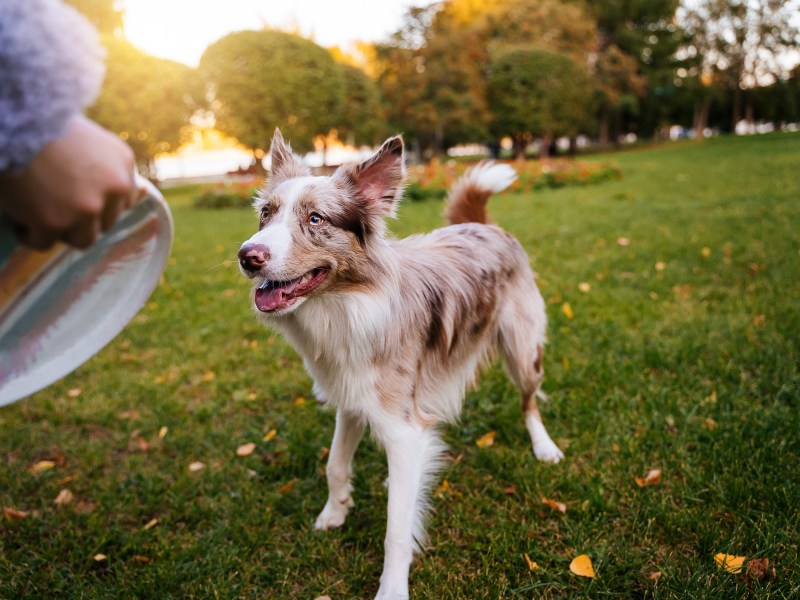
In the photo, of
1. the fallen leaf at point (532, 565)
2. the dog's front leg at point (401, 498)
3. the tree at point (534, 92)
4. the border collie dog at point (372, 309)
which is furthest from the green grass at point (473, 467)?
the tree at point (534, 92)

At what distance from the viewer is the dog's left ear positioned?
2354mm

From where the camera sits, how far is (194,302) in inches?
259

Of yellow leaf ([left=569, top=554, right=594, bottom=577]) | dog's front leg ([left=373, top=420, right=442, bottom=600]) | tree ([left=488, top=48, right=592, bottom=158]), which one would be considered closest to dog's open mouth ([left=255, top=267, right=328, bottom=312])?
dog's front leg ([left=373, top=420, right=442, bottom=600])

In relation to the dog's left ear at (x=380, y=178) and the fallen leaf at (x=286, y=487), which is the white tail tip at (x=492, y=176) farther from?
the fallen leaf at (x=286, y=487)

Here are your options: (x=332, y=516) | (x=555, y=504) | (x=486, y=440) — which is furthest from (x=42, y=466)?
(x=555, y=504)

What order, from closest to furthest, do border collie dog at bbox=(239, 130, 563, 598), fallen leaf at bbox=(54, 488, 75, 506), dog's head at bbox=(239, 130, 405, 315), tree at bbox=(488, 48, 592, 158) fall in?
1. dog's head at bbox=(239, 130, 405, 315)
2. border collie dog at bbox=(239, 130, 563, 598)
3. fallen leaf at bbox=(54, 488, 75, 506)
4. tree at bbox=(488, 48, 592, 158)

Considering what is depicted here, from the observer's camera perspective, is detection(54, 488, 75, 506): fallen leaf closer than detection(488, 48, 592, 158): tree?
Yes

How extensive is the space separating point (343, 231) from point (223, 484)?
1.88m

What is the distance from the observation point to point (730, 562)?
2.33 m

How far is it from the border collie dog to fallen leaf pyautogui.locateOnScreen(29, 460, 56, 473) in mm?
1874

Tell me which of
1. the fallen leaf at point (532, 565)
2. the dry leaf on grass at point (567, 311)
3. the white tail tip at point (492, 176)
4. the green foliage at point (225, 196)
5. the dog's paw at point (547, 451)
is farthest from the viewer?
the green foliage at point (225, 196)

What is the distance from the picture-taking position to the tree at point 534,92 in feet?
103

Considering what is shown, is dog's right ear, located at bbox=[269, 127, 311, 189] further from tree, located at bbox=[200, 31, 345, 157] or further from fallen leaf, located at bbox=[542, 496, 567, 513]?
tree, located at bbox=[200, 31, 345, 157]

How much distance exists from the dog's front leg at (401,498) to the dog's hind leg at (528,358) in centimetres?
103
